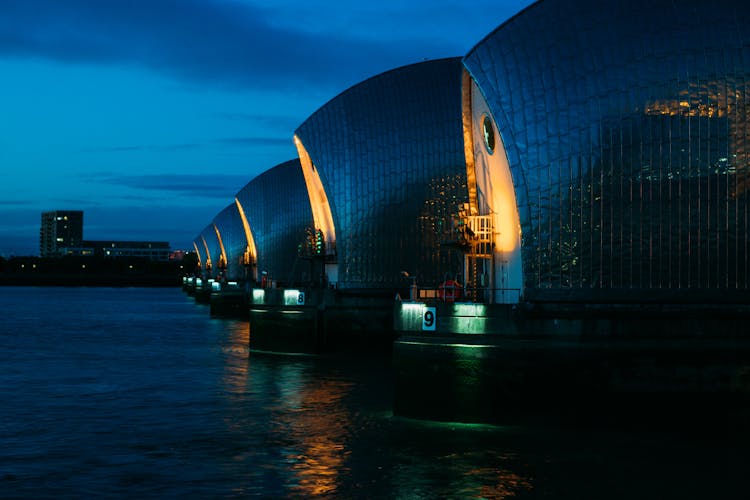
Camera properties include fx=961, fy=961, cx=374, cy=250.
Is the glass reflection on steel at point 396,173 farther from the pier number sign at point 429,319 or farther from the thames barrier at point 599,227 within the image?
the pier number sign at point 429,319

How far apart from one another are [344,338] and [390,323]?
208 cm

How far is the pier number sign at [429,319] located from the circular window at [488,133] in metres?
8.72

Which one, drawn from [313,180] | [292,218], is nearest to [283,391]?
[313,180]

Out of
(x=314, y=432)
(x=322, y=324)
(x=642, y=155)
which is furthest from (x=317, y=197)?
(x=314, y=432)

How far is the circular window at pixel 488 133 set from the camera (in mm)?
30703

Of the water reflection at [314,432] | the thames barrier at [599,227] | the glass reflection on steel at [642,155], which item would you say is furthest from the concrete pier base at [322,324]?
the glass reflection on steel at [642,155]

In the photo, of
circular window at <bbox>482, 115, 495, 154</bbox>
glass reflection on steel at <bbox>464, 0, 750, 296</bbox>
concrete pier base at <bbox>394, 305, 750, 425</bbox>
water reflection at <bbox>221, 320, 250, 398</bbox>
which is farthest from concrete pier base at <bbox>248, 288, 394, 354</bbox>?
concrete pier base at <bbox>394, 305, 750, 425</bbox>

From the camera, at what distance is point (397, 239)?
45875 millimetres

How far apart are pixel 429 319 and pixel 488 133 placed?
9.59m

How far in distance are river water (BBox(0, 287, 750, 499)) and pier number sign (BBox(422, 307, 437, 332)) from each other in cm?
240

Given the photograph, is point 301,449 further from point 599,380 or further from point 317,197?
point 317,197

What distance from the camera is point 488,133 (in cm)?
3122

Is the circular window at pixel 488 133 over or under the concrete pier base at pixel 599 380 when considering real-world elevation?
over

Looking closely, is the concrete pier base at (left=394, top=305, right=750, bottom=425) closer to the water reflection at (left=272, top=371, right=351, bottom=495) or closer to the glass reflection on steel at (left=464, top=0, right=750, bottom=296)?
the water reflection at (left=272, top=371, right=351, bottom=495)
